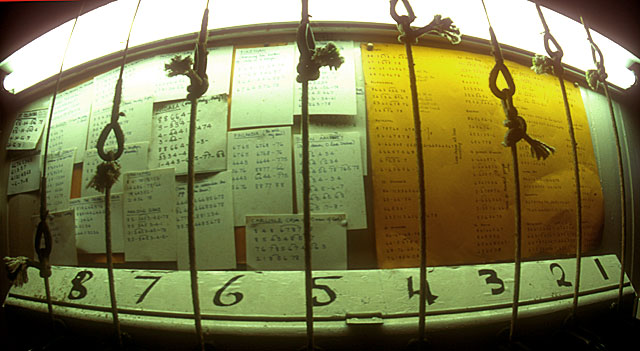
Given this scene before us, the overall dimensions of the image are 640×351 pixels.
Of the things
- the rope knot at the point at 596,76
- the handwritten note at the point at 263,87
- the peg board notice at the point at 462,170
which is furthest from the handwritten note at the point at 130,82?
the rope knot at the point at 596,76

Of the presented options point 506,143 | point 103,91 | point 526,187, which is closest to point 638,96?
point 526,187

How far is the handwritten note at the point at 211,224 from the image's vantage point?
568mm

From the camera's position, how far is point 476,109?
698 millimetres

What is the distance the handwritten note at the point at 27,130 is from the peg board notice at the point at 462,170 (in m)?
1.03

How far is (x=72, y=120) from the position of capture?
0.70 meters

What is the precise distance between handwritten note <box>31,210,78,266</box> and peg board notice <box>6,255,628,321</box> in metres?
0.04

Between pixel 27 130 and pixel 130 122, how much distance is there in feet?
1.17

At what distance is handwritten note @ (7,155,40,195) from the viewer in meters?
0.65

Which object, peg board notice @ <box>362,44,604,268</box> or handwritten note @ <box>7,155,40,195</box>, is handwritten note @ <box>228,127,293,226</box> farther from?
handwritten note @ <box>7,155,40,195</box>

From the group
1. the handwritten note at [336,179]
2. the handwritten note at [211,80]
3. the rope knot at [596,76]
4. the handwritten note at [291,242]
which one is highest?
the handwritten note at [211,80]

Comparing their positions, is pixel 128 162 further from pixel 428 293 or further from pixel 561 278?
pixel 561 278

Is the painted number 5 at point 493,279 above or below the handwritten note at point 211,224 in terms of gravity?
below

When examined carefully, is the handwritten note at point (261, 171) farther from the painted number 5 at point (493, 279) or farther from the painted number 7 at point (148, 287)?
the painted number 5 at point (493, 279)

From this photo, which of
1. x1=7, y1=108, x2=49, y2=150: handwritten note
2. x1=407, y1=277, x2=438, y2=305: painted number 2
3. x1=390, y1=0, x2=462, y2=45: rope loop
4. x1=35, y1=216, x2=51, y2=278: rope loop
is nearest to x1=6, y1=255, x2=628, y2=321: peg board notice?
x1=407, y1=277, x2=438, y2=305: painted number 2
